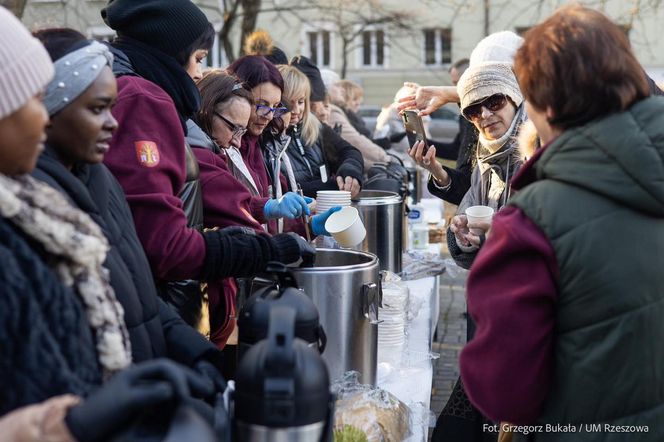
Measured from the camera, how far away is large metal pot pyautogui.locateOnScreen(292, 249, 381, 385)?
2.37m

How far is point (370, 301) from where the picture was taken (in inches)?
96.7

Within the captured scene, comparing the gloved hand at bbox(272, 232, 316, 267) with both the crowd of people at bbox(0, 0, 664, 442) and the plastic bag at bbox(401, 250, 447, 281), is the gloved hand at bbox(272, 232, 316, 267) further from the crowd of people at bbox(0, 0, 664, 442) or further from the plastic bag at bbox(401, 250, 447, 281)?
the plastic bag at bbox(401, 250, 447, 281)

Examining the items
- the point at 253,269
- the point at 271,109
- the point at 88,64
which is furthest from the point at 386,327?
the point at 88,64

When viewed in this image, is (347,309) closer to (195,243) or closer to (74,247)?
(195,243)

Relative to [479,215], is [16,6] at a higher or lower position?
higher

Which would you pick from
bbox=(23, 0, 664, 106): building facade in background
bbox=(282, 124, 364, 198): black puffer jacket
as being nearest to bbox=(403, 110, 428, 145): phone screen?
bbox=(282, 124, 364, 198): black puffer jacket

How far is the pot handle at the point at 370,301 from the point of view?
2.43 meters

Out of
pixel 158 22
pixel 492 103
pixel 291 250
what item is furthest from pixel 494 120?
pixel 158 22

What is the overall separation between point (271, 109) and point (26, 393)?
229 centimetres

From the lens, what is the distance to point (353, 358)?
2.47 m

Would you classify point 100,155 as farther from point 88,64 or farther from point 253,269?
point 253,269

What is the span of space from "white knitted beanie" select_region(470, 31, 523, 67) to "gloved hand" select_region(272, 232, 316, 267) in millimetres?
1401

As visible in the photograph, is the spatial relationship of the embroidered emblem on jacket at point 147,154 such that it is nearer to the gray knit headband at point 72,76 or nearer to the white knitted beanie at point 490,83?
the gray knit headband at point 72,76

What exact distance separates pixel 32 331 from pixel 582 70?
116cm
